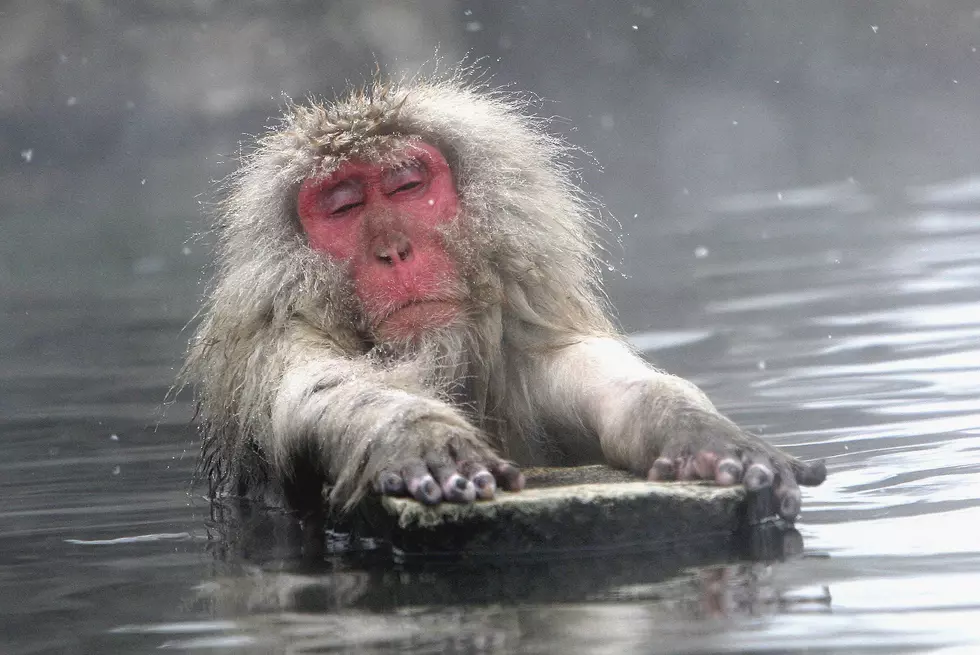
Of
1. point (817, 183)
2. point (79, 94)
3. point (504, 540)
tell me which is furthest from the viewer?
point (79, 94)

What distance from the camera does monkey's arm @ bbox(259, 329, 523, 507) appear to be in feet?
14.6

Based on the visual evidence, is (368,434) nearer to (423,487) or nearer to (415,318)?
(423,487)

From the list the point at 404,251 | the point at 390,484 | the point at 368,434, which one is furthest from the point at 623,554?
the point at 404,251

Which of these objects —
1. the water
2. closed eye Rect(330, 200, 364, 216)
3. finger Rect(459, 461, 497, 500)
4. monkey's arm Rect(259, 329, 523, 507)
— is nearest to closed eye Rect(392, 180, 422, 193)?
closed eye Rect(330, 200, 364, 216)

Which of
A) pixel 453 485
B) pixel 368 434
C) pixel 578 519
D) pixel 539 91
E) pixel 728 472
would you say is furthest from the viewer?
pixel 539 91

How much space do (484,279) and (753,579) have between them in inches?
66.0

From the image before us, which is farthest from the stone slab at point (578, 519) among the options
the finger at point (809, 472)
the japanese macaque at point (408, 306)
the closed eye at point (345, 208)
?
the closed eye at point (345, 208)

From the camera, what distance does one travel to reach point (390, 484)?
4.46 metres

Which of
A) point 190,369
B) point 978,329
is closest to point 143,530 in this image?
point 190,369

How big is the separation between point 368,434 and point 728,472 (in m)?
0.94

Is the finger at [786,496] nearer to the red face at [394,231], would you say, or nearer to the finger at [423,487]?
the finger at [423,487]

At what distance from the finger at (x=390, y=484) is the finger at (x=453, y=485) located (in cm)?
9

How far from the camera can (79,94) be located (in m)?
23.0

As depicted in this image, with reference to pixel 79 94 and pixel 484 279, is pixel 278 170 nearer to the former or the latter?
pixel 484 279
